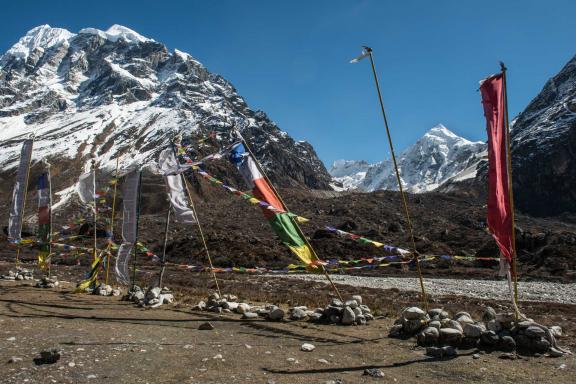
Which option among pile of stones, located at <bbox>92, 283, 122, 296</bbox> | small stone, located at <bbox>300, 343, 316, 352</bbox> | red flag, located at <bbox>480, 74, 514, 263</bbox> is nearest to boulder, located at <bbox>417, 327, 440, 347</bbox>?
red flag, located at <bbox>480, 74, 514, 263</bbox>

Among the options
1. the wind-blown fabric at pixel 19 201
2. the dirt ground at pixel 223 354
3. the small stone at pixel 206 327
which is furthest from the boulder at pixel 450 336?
the wind-blown fabric at pixel 19 201

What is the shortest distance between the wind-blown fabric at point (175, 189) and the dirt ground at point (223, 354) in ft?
12.5

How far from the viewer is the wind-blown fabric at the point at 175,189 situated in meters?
17.0

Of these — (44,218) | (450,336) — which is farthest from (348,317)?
(44,218)

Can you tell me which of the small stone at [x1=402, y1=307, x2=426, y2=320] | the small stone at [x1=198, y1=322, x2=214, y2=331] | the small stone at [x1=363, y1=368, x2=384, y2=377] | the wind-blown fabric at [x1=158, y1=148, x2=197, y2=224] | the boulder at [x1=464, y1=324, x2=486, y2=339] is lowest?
the small stone at [x1=363, y1=368, x2=384, y2=377]

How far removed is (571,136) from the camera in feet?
440

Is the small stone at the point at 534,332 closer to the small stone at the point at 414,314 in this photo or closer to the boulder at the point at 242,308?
the small stone at the point at 414,314

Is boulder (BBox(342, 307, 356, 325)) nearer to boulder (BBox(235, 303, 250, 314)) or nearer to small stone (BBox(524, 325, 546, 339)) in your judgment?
boulder (BBox(235, 303, 250, 314))

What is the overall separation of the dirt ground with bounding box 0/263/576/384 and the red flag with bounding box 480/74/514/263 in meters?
2.60

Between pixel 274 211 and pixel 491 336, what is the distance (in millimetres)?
6406

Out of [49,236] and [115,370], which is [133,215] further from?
[115,370]

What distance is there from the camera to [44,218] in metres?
24.2

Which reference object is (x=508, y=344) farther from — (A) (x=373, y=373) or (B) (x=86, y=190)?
(B) (x=86, y=190)

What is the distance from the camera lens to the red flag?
10415 millimetres
